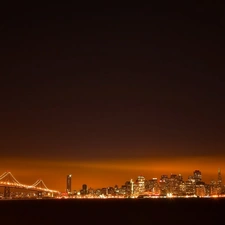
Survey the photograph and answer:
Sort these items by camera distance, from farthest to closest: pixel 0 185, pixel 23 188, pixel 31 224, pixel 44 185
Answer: pixel 44 185
pixel 23 188
pixel 0 185
pixel 31 224

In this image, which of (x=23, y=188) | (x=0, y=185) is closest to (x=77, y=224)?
(x=0, y=185)

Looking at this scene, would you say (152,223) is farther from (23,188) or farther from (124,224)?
(23,188)

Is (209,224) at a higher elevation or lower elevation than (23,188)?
lower

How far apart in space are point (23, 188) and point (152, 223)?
271ft

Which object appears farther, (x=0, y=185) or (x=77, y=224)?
(x=0, y=185)

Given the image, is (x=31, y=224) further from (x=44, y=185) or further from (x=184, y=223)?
(x=44, y=185)

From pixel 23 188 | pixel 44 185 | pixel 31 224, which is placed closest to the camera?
pixel 31 224

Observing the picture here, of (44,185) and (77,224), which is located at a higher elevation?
(44,185)

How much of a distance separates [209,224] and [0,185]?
7623cm

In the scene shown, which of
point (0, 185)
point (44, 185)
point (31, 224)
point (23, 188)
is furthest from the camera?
point (44, 185)

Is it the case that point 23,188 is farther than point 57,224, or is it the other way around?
point 23,188

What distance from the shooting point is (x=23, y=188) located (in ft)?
477

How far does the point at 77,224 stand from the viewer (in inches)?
2697

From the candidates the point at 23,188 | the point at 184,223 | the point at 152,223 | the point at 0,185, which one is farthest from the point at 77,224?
the point at 23,188
